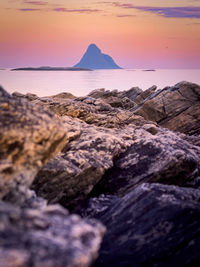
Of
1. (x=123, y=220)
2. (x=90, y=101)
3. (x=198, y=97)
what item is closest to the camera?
(x=123, y=220)

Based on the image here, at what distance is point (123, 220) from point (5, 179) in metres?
2.61

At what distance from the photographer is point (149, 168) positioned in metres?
8.48

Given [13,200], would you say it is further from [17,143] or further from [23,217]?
[23,217]

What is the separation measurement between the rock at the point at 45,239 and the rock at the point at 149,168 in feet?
15.1

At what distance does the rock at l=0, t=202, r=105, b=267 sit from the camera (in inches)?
124

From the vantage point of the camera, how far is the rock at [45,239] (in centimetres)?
314

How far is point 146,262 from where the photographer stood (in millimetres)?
5543

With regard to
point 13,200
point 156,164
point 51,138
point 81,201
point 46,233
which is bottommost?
point 81,201

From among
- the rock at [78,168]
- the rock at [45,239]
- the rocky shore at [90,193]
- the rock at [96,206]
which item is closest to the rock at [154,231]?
the rocky shore at [90,193]

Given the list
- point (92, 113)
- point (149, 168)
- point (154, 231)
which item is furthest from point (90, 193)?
point (92, 113)

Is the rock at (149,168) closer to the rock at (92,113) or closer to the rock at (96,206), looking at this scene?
the rock at (96,206)

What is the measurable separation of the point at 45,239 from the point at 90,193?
4.93 meters

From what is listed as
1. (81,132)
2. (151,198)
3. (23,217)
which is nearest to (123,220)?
(151,198)

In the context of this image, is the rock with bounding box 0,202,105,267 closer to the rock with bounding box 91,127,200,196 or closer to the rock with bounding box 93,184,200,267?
the rock with bounding box 93,184,200,267
